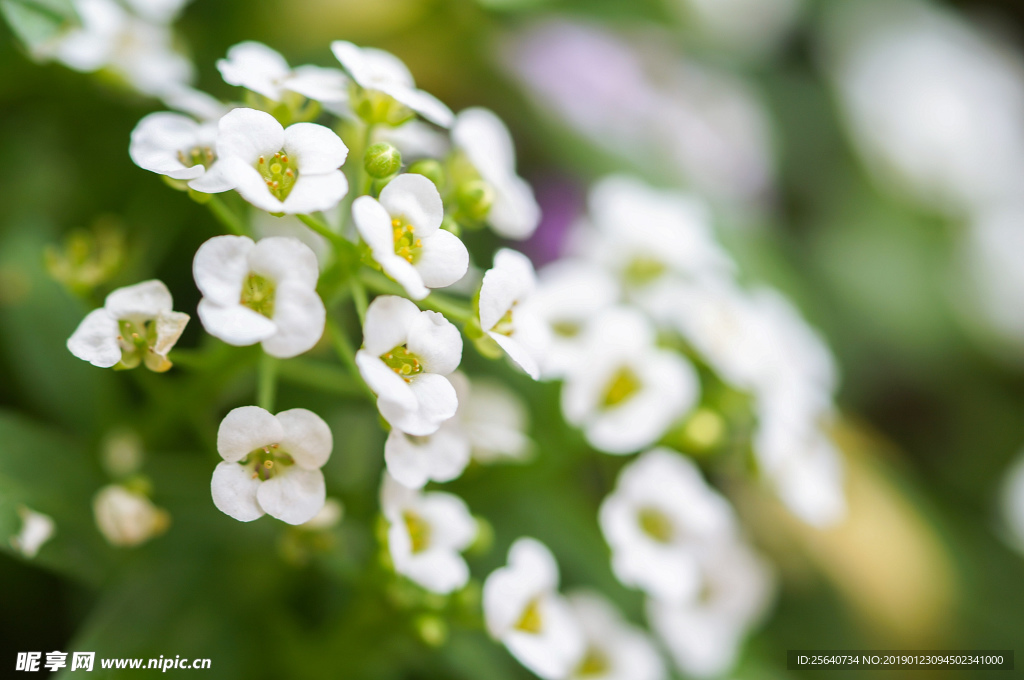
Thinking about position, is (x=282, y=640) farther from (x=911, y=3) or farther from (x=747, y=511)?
(x=911, y=3)

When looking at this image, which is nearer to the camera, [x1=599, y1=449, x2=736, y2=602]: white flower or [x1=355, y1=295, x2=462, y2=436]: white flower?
[x1=355, y1=295, x2=462, y2=436]: white flower

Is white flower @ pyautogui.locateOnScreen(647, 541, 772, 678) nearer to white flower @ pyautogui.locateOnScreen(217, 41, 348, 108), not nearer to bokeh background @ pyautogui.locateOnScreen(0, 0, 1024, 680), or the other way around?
bokeh background @ pyautogui.locateOnScreen(0, 0, 1024, 680)

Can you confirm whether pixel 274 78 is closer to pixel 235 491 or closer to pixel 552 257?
pixel 235 491

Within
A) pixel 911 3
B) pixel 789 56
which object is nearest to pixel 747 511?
pixel 789 56

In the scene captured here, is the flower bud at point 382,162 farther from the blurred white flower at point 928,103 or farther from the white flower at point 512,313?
the blurred white flower at point 928,103

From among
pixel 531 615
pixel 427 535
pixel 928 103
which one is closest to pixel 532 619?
pixel 531 615

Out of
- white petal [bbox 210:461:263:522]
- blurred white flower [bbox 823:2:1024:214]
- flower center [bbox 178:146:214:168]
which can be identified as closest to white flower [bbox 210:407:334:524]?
white petal [bbox 210:461:263:522]

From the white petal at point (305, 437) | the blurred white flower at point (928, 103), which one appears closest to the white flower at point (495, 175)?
the white petal at point (305, 437)
